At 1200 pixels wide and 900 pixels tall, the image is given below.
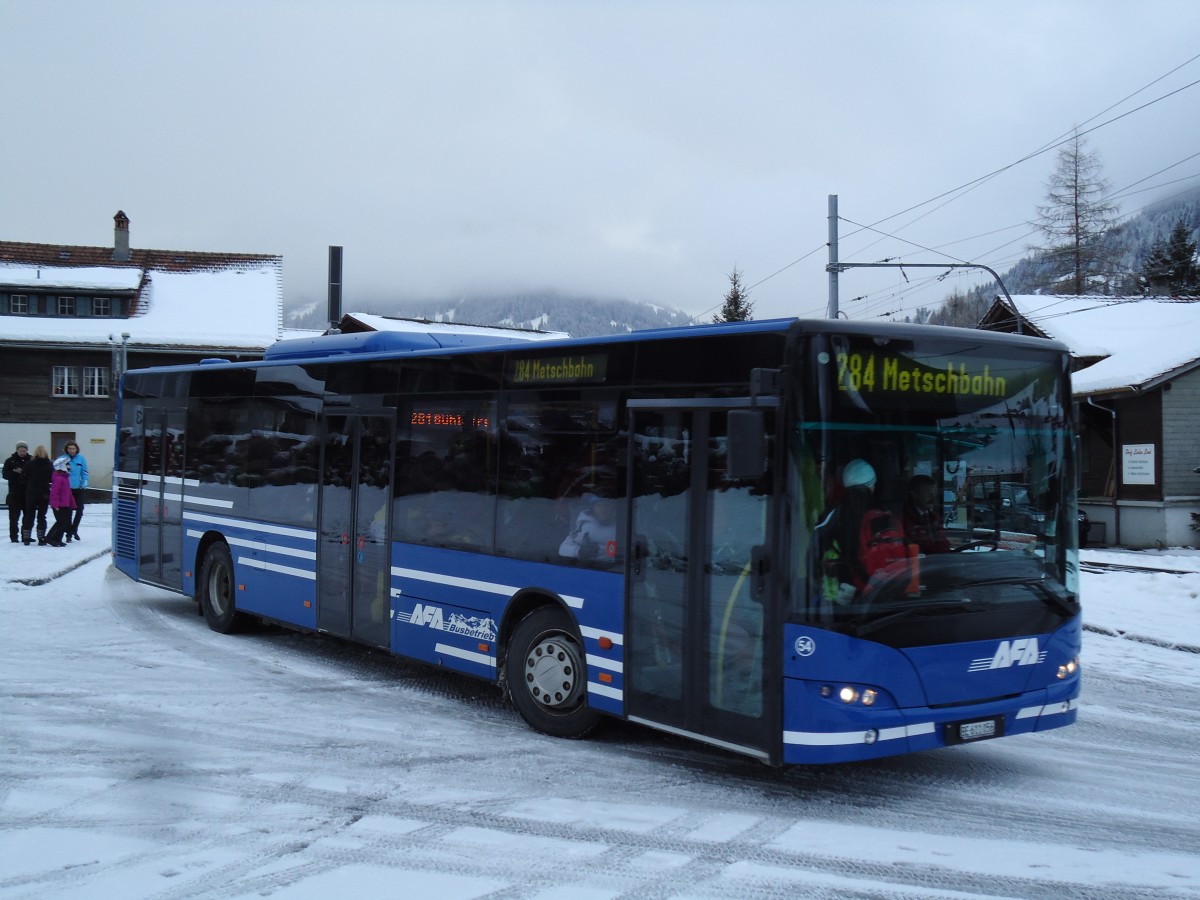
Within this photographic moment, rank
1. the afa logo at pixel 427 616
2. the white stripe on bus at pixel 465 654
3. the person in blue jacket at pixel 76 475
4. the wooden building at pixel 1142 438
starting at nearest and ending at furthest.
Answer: the white stripe on bus at pixel 465 654, the afa logo at pixel 427 616, the person in blue jacket at pixel 76 475, the wooden building at pixel 1142 438

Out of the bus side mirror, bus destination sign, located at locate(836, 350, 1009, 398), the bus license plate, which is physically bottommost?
the bus license plate

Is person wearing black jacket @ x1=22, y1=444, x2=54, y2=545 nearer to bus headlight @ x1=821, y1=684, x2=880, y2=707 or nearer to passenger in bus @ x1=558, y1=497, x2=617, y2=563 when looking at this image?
passenger in bus @ x1=558, y1=497, x2=617, y2=563

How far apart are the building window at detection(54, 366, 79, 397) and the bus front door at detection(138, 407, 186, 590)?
106 ft

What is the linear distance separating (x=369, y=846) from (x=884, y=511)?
3254 millimetres

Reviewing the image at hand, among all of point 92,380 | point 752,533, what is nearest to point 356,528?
point 752,533

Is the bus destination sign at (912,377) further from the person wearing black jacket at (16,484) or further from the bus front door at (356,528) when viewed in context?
the person wearing black jacket at (16,484)

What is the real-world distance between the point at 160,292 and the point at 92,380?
577cm

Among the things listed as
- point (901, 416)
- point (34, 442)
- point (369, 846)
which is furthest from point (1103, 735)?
point (34, 442)

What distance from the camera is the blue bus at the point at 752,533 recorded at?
19.3ft

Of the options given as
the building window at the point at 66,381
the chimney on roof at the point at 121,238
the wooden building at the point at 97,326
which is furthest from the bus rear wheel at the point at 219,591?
the chimney on roof at the point at 121,238

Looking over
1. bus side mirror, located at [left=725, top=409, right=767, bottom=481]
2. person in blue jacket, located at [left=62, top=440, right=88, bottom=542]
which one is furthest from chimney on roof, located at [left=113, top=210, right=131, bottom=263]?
bus side mirror, located at [left=725, top=409, right=767, bottom=481]

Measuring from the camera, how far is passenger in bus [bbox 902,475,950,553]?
6051mm

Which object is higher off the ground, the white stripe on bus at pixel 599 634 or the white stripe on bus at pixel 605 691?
the white stripe on bus at pixel 599 634

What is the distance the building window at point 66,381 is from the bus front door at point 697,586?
135 ft
